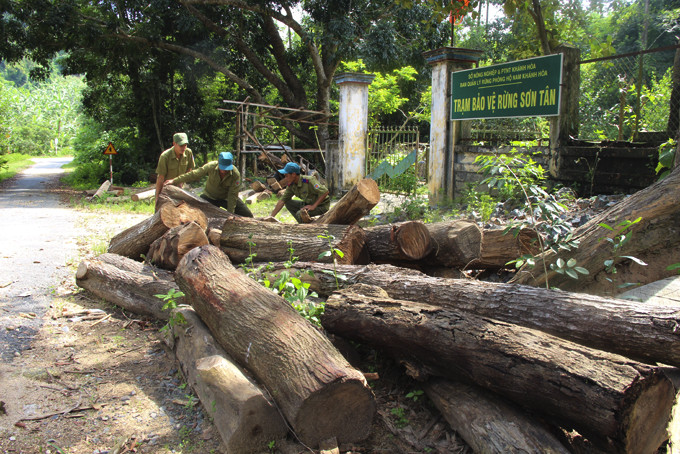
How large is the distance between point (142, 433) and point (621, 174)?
22.9ft

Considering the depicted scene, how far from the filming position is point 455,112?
10047mm

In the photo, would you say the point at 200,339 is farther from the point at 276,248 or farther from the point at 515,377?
the point at 515,377

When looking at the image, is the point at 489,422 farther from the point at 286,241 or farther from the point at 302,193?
the point at 302,193

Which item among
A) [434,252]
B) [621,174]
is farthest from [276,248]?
[621,174]

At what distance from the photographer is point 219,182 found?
25.5 ft

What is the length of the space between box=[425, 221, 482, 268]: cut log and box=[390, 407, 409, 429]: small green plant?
2078mm

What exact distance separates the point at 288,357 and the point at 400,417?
0.81 m

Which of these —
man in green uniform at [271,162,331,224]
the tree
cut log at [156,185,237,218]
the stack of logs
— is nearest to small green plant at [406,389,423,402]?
the stack of logs

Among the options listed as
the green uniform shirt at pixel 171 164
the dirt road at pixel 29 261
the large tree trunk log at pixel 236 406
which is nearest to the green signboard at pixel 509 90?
the green uniform shirt at pixel 171 164

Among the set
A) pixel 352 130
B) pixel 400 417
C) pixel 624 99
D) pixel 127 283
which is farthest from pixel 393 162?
pixel 400 417

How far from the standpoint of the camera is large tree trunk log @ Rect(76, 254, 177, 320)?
4953 mm

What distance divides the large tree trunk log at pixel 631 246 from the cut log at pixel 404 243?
948 mm

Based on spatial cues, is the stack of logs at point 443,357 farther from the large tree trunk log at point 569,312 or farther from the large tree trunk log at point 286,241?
the large tree trunk log at point 286,241

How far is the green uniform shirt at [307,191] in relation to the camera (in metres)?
8.30
